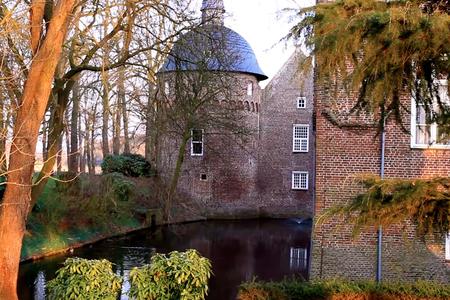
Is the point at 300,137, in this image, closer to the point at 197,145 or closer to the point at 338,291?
the point at 197,145

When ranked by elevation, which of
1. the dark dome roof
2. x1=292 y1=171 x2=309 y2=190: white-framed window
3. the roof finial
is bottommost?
x1=292 y1=171 x2=309 y2=190: white-framed window

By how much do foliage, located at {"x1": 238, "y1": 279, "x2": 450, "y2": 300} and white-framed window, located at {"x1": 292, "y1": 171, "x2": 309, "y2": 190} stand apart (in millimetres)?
22022

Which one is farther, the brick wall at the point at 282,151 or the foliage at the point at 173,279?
the brick wall at the point at 282,151

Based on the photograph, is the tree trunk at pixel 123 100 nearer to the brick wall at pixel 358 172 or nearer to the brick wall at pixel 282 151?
the brick wall at pixel 358 172

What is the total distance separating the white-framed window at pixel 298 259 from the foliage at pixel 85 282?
10.0m

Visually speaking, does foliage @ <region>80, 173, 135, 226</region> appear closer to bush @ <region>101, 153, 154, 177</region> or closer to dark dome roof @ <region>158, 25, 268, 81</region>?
bush @ <region>101, 153, 154, 177</region>

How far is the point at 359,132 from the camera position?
11672mm

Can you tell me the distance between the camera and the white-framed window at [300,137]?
31609 mm

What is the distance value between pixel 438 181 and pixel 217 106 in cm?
2351

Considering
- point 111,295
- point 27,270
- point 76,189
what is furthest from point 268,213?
point 111,295

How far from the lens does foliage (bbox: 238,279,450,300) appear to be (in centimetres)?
902

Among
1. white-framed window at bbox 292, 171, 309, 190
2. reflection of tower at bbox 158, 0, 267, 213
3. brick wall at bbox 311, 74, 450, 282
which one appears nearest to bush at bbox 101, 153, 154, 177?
reflection of tower at bbox 158, 0, 267, 213

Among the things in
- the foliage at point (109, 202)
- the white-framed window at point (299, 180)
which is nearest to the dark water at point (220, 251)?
the foliage at point (109, 202)

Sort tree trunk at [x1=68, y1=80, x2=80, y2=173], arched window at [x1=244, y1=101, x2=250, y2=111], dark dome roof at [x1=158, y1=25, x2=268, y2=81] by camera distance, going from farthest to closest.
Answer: arched window at [x1=244, y1=101, x2=250, y2=111], tree trunk at [x1=68, y1=80, x2=80, y2=173], dark dome roof at [x1=158, y1=25, x2=268, y2=81]
